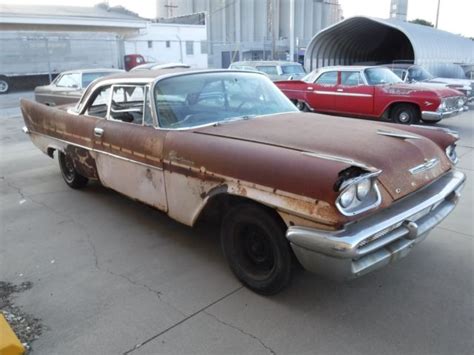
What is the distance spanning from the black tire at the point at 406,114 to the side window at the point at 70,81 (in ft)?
27.3

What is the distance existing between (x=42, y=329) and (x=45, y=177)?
417cm

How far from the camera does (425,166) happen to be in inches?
121

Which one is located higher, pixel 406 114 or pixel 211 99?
pixel 211 99

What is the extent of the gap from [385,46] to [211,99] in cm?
2599

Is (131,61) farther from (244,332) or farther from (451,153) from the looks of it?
(244,332)

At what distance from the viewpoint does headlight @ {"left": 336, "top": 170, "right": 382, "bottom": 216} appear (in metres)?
2.43

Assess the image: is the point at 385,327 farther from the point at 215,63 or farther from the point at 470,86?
the point at 215,63

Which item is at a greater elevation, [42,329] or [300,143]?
[300,143]

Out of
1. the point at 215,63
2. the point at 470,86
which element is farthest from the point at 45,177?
the point at 215,63

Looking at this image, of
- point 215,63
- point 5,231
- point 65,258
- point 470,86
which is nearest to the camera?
point 65,258

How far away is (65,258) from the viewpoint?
3.77m

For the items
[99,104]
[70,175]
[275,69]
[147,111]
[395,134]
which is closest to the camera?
[395,134]

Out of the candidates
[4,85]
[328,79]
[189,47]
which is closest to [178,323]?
[328,79]

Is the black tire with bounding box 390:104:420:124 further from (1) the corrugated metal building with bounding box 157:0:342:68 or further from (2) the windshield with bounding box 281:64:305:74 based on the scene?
(1) the corrugated metal building with bounding box 157:0:342:68
